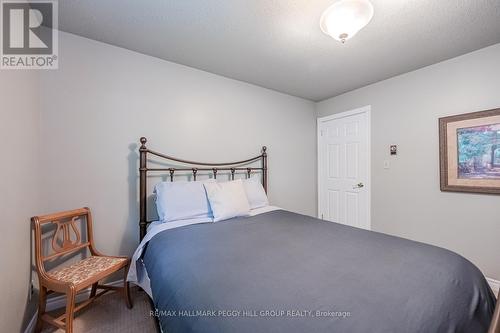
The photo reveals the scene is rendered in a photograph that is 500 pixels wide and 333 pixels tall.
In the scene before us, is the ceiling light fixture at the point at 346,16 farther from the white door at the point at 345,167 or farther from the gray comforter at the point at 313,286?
the white door at the point at 345,167

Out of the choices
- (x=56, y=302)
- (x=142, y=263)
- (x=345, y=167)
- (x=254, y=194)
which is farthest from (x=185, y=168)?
(x=345, y=167)

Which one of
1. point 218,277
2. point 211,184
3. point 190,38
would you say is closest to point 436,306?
point 218,277

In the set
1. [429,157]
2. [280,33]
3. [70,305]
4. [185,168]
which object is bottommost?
[70,305]

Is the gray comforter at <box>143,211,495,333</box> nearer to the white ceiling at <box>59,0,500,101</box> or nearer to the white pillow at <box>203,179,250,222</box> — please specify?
the white pillow at <box>203,179,250,222</box>

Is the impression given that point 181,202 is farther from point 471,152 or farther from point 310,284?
point 471,152

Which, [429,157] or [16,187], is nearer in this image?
[16,187]

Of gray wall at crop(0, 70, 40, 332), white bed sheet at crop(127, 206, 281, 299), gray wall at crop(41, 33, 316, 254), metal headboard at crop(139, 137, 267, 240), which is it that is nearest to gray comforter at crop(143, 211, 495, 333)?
white bed sheet at crop(127, 206, 281, 299)

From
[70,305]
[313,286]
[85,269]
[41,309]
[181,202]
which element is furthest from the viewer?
[181,202]

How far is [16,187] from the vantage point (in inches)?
52.2

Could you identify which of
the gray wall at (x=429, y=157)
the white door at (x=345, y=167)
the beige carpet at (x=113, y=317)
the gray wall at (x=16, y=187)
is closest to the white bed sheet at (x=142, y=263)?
the beige carpet at (x=113, y=317)

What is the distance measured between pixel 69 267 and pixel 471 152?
376cm

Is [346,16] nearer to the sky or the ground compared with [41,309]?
nearer to the sky

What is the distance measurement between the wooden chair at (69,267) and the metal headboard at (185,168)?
41cm

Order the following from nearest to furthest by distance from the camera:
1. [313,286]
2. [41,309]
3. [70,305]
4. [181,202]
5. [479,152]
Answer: [313,286], [70,305], [41,309], [181,202], [479,152]
